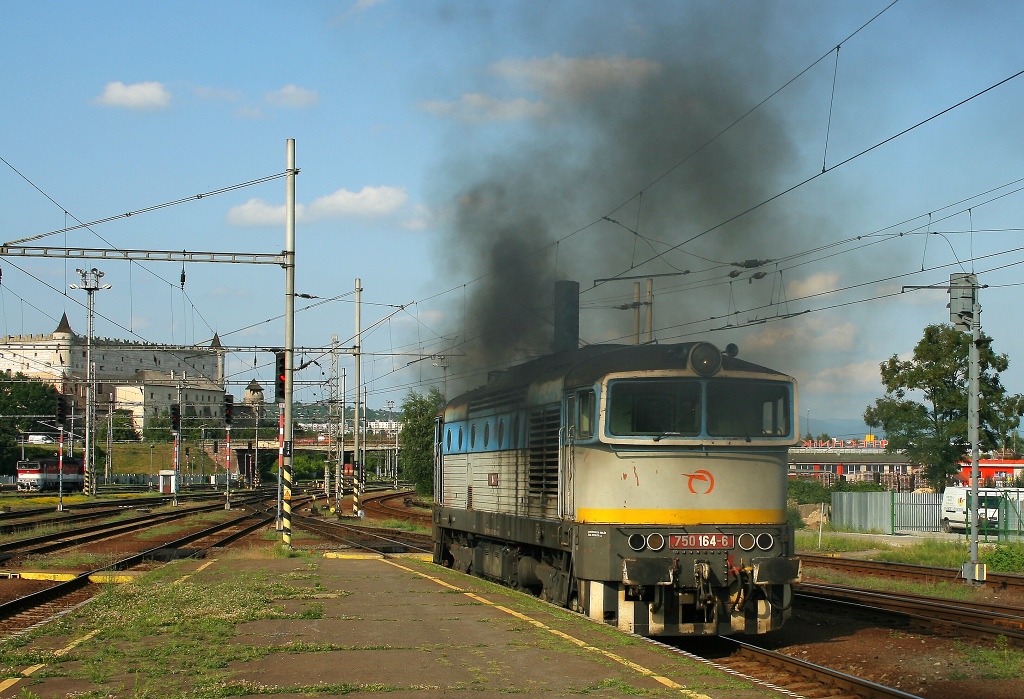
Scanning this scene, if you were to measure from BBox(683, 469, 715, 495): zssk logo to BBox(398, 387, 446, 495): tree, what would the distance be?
145ft

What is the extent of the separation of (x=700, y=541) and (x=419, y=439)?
47942 mm

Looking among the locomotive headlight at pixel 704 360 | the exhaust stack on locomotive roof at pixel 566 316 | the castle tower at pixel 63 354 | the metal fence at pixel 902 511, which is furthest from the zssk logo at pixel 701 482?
the castle tower at pixel 63 354

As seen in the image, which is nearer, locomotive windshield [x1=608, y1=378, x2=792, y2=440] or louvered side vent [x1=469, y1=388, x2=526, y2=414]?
locomotive windshield [x1=608, y1=378, x2=792, y2=440]

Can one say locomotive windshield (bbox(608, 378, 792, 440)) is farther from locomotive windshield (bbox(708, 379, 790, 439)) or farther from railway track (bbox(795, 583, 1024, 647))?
railway track (bbox(795, 583, 1024, 647))

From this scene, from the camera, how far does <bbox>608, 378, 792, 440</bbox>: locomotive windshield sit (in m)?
12.6

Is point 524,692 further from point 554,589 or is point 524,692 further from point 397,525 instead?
point 397,525

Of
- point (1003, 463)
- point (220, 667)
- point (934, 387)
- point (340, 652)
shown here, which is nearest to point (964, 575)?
point (340, 652)

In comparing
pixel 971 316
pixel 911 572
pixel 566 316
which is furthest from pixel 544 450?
pixel 911 572

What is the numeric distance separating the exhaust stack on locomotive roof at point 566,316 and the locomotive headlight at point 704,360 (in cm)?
618

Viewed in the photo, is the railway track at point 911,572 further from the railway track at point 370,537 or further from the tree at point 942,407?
the tree at point 942,407

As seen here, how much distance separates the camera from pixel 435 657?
10234 mm

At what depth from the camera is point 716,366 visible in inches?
503

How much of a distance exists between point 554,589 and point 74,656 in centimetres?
660

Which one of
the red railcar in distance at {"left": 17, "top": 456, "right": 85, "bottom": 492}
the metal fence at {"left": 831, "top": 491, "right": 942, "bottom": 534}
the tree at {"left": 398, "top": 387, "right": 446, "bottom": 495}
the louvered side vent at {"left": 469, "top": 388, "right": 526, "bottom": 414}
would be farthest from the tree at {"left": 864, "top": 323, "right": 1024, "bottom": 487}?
the red railcar in distance at {"left": 17, "top": 456, "right": 85, "bottom": 492}
